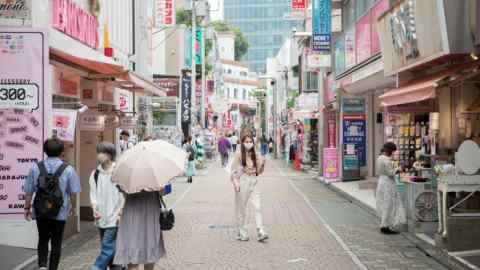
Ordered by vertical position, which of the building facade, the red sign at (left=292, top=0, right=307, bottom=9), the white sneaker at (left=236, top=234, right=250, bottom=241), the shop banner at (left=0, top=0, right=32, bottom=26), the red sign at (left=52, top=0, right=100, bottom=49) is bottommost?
the white sneaker at (left=236, top=234, right=250, bottom=241)

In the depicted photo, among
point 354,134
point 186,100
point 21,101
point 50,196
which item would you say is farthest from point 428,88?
point 186,100

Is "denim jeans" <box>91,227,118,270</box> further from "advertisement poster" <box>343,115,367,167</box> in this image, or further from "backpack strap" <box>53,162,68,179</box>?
"advertisement poster" <box>343,115,367,167</box>

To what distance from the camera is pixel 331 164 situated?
93.6ft

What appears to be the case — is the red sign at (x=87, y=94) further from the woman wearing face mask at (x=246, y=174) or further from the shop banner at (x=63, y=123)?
the woman wearing face mask at (x=246, y=174)

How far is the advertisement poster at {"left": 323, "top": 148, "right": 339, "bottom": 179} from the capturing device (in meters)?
28.5

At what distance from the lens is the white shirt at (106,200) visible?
900 cm

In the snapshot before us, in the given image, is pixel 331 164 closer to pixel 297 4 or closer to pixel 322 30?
pixel 322 30

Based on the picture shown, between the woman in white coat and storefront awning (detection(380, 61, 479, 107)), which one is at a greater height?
storefront awning (detection(380, 61, 479, 107))

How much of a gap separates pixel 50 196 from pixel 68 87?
20.0 ft

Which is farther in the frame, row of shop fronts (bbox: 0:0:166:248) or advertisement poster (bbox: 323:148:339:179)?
advertisement poster (bbox: 323:148:339:179)

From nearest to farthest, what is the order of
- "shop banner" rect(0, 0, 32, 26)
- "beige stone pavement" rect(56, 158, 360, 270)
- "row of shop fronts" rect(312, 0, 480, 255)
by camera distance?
"beige stone pavement" rect(56, 158, 360, 270) < "shop banner" rect(0, 0, 32, 26) < "row of shop fronts" rect(312, 0, 480, 255)

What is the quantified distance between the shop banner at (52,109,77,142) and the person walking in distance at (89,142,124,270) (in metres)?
3.66

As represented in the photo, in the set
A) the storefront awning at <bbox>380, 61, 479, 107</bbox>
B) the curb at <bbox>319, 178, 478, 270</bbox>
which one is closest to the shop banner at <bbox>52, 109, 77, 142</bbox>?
the storefront awning at <bbox>380, 61, 479, 107</bbox>

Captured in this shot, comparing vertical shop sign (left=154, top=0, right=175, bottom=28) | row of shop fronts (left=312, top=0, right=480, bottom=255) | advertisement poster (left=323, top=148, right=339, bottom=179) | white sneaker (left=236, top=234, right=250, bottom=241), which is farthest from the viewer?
vertical shop sign (left=154, top=0, right=175, bottom=28)
